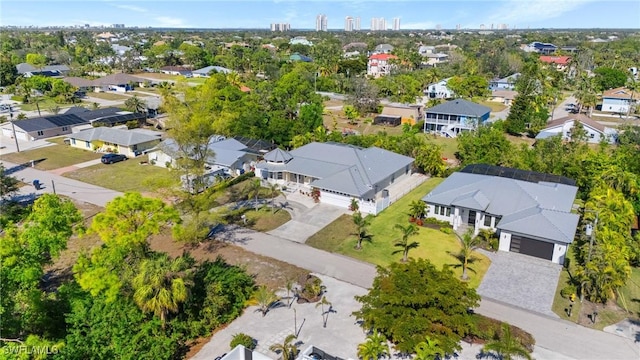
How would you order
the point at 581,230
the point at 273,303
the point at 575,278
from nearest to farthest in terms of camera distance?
the point at 273,303, the point at 575,278, the point at 581,230

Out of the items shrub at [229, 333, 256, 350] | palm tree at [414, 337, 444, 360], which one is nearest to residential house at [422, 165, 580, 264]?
palm tree at [414, 337, 444, 360]

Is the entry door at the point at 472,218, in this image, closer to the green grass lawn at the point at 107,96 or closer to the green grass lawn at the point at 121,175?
the green grass lawn at the point at 121,175

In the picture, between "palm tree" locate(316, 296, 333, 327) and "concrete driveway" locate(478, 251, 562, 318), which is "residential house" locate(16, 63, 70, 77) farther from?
"concrete driveway" locate(478, 251, 562, 318)

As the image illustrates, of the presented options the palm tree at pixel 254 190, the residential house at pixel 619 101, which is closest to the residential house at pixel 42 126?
the palm tree at pixel 254 190

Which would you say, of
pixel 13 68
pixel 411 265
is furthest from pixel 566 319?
pixel 13 68

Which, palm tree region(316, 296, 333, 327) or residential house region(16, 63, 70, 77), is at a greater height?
residential house region(16, 63, 70, 77)

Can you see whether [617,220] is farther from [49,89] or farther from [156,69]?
[156,69]
